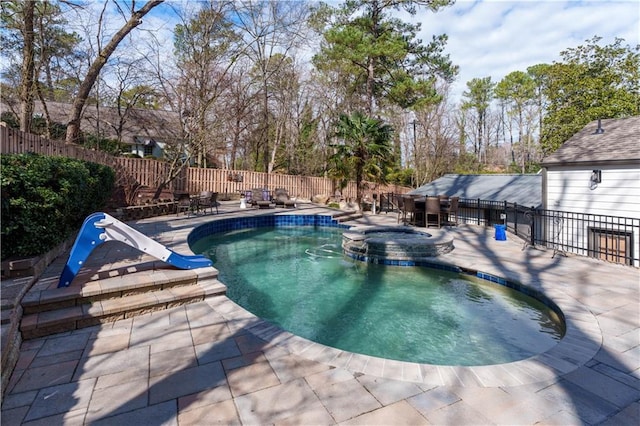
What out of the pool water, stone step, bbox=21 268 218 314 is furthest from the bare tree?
stone step, bbox=21 268 218 314

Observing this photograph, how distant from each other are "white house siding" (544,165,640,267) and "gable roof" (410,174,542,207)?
1.30 meters

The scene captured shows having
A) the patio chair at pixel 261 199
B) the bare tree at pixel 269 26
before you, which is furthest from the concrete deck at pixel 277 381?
the bare tree at pixel 269 26

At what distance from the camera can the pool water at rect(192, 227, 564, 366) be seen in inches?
143

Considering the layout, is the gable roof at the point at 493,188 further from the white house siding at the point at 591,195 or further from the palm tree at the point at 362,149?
the palm tree at the point at 362,149

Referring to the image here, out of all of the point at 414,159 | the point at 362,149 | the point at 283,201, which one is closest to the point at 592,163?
the point at 362,149

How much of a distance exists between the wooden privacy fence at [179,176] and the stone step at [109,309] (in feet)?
11.6

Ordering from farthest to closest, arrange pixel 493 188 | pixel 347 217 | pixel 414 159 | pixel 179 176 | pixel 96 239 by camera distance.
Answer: pixel 414 159 → pixel 179 176 → pixel 493 188 → pixel 347 217 → pixel 96 239

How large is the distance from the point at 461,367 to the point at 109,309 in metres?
3.41

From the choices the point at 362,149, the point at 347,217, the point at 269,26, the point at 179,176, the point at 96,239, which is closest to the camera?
the point at 96,239

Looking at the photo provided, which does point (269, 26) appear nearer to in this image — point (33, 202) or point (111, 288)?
point (33, 202)

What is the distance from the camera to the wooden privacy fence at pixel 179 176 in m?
Answer: 6.11

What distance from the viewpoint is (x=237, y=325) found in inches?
129

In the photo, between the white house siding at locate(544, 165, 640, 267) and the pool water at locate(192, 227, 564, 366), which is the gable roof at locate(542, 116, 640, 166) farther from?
the pool water at locate(192, 227, 564, 366)

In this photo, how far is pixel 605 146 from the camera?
31.0ft
